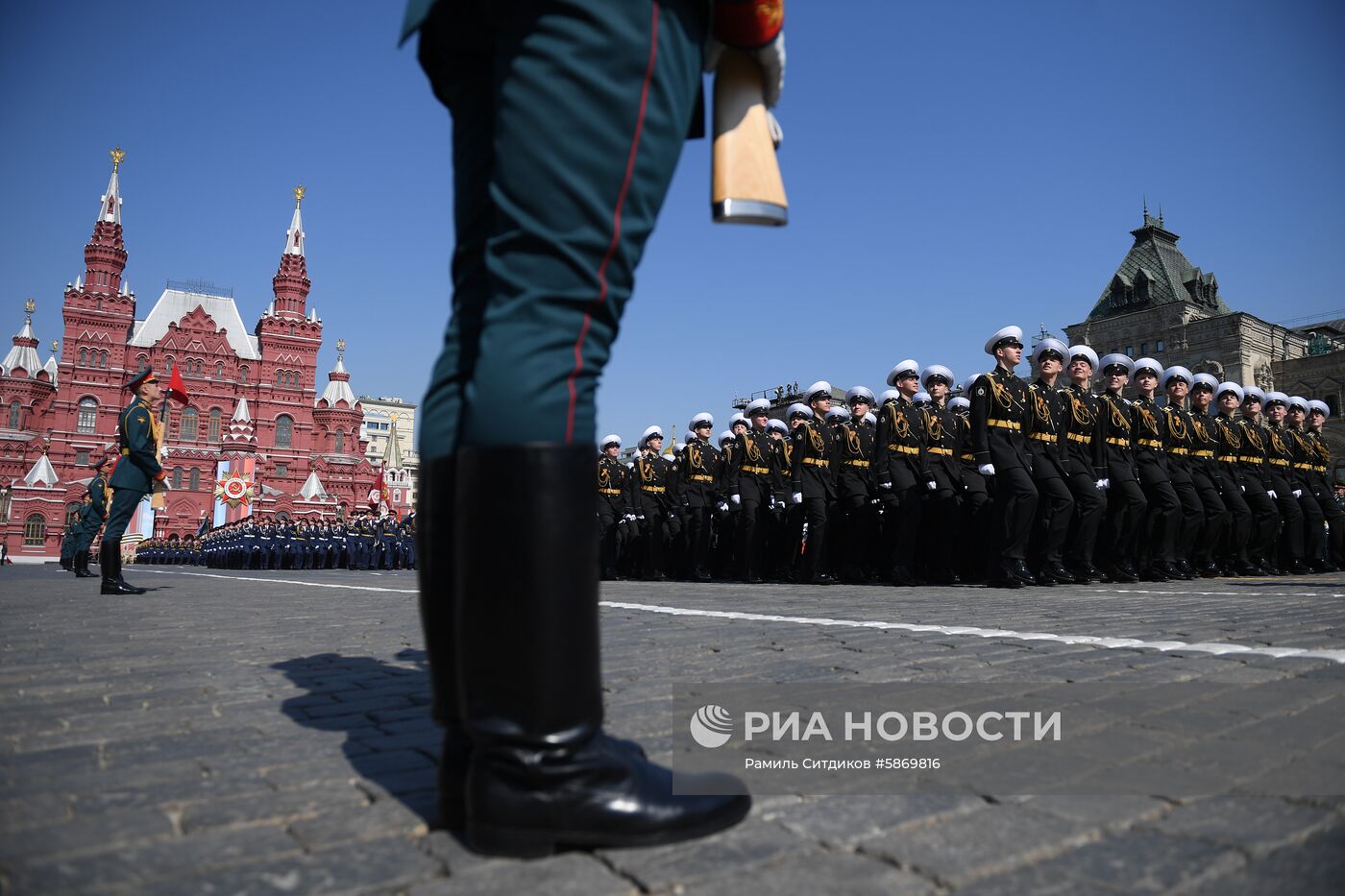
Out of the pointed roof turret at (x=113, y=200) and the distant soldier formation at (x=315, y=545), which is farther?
the pointed roof turret at (x=113, y=200)

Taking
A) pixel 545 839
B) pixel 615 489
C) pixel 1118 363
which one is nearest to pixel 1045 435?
pixel 1118 363

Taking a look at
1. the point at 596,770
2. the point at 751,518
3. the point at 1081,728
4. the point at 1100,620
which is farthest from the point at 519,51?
the point at 751,518

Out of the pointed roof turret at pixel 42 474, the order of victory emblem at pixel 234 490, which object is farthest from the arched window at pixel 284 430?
the pointed roof turret at pixel 42 474

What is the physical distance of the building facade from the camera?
212ft

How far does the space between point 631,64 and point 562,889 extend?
1.13m

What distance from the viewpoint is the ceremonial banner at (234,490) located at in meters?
58.7

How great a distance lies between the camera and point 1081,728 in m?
1.75

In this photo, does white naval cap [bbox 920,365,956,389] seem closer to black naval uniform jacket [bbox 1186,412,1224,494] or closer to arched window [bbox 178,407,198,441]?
black naval uniform jacket [bbox 1186,412,1224,494]

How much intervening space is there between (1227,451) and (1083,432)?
3.09 m

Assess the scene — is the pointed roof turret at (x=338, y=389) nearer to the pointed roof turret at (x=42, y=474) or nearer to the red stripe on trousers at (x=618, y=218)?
the pointed roof turret at (x=42, y=474)

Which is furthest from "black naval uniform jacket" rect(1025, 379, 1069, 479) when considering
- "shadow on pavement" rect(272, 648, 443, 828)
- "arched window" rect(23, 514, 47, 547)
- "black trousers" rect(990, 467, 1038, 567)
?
"arched window" rect(23, 514, 47, 547)

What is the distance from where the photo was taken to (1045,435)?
26.5ft

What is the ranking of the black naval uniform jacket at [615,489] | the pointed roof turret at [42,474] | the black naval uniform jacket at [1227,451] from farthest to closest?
the pointed roof turret at [42,474]
the black naval uniform jacket at [615,489]
the black naval uniform jacket at [1227,451]

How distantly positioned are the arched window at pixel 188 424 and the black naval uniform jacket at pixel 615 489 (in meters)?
64.4
